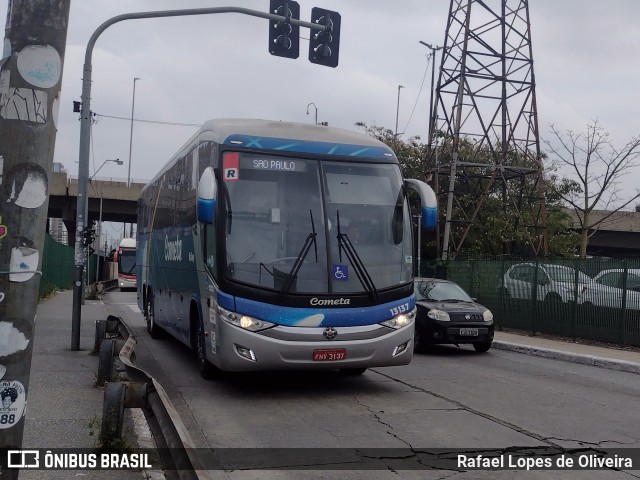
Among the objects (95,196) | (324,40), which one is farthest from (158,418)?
(95,196)

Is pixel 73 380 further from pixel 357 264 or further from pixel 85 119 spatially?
pixel 85 119

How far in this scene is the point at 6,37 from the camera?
3.79 m

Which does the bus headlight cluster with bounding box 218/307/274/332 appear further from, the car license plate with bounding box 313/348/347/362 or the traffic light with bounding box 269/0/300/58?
the traffic light with bounding box 269/0/300/58

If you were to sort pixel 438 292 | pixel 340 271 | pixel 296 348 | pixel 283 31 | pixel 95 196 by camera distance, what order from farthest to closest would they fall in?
pixel 95 196 → pixel 438 292 → pixel 283 31 → pixel 340 271 → pixel 296 348

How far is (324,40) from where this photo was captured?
46.3 feet

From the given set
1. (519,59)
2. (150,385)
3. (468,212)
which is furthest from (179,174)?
(468,212)

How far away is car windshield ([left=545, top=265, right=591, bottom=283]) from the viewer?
1698 cm

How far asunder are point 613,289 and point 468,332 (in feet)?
12.6

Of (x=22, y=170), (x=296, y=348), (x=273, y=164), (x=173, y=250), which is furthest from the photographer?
(x=173, y=250)

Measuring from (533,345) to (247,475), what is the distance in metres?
11.4

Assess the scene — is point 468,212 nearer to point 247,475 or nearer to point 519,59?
point 519,59

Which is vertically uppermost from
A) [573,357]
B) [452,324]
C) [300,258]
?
[300,258]

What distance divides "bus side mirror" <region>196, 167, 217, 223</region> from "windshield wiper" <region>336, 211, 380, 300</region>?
1615 millimetres

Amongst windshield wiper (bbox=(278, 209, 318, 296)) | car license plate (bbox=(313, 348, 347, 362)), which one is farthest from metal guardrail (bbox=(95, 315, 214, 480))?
car license plate (bbox=(313, 348, 347, 362))
